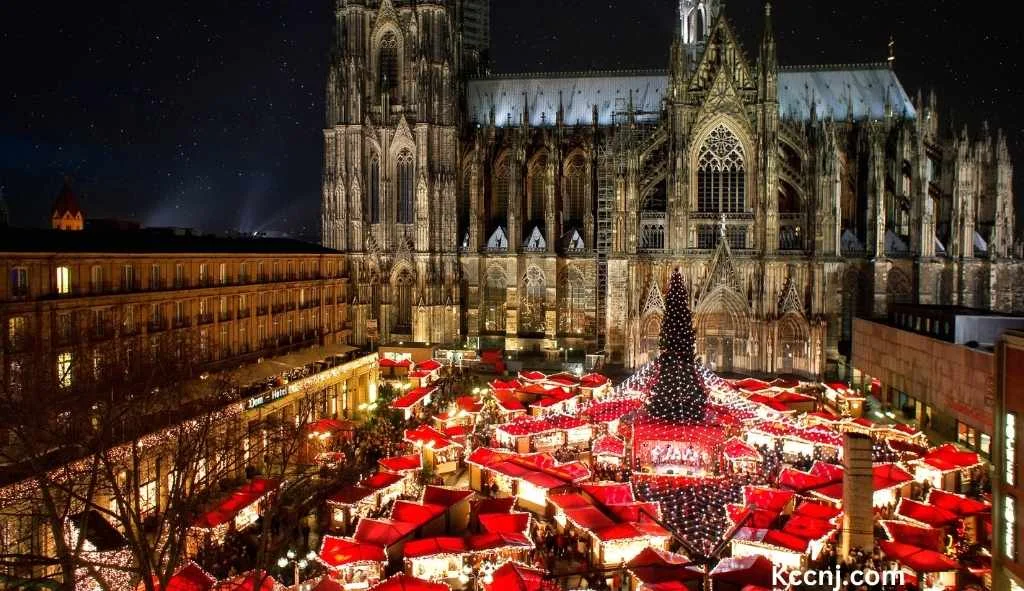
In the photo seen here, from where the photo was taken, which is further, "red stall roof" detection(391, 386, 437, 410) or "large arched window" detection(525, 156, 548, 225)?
"large arched window" detection(525, 156, 548, 225)

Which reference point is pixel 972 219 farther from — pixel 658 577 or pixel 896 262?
pixel 658 577

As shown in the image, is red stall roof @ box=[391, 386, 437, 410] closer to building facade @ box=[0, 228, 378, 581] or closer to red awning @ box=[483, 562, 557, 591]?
building facade @ box=[0, 228, 378, 581]

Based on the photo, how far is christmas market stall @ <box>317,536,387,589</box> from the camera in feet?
70.8

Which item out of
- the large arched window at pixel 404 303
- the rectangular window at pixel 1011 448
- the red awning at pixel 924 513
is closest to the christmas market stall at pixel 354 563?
the rectangular window at pixel 1011 448

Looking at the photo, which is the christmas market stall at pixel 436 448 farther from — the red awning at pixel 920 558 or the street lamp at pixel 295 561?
the red awning at pixel 920 558

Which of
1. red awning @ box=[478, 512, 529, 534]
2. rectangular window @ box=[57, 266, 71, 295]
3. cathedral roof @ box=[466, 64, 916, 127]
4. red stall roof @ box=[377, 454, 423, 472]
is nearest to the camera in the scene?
red awning @ box=[478, 512, 529, 534]

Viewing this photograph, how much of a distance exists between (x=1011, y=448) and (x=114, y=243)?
37.1 meters

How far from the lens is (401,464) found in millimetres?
30094

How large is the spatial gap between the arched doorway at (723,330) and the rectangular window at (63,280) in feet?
130

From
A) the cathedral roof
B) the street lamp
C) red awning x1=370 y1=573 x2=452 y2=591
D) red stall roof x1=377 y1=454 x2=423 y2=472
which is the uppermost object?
the cathedral roof

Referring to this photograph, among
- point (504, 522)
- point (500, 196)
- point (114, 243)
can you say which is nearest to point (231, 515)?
point (504, 522)

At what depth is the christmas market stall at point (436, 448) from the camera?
3366cm

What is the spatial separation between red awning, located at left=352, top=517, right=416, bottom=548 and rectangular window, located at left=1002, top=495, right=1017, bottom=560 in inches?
618

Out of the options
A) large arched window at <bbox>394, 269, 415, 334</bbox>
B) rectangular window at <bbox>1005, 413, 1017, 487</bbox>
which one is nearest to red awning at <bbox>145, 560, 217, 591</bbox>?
rectangular window at <bbox>1005, 413, 1017, 487</bbox>
